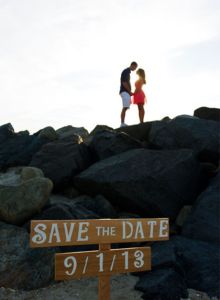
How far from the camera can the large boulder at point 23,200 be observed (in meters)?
10.9

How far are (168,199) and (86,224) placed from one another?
6698 millimetres

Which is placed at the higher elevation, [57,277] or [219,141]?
[219,141]

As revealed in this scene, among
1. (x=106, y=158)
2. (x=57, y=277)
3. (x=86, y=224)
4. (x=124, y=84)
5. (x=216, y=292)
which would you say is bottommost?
(x=216, y=292)

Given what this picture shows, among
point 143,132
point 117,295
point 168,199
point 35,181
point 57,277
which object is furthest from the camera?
point 143,132

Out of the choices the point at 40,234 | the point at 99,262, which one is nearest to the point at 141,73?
the point at 99,262

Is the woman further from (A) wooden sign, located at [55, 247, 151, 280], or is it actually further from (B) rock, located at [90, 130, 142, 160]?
(A) wooden sign, located at [55, 247, 151, 280]

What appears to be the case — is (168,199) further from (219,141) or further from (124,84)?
(124,84)

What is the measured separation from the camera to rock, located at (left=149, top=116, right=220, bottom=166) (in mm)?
14719

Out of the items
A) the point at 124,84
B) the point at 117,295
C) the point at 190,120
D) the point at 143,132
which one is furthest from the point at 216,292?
the point at 124,84

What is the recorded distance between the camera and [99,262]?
21.3 feet

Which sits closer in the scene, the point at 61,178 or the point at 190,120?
the point at 61,178

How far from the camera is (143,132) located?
16.8 m

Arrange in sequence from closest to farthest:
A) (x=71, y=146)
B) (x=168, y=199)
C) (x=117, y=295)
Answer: (x=117, y=295)
(x=168, y=199)
(x=71, y=146)

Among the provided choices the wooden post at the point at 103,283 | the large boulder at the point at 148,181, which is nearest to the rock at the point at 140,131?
the large boulder at the point at 148,181
